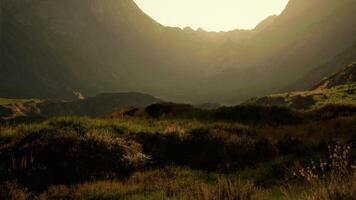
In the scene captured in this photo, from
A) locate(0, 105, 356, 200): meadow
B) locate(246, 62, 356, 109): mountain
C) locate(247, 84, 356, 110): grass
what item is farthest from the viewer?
locate(246, 62, 356, 109): mountain

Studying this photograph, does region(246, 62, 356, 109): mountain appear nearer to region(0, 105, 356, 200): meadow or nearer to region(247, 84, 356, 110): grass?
region(247, 84, 356, 110): grass

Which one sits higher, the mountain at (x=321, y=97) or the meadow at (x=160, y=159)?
the mountain at (x=321, y=97)

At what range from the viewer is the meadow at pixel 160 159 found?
10.2 meters

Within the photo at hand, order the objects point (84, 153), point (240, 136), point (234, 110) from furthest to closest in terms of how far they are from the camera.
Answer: point (234, 110)
point (240, 136)
point (84, 153)

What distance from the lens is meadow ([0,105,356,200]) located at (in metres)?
10.2

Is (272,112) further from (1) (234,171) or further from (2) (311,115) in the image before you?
(1) (234,171)

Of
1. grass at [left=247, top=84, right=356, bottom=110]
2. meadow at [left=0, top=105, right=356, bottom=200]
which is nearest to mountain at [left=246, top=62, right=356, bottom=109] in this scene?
grass at [left=247, top=84, right=356, bottom=110]

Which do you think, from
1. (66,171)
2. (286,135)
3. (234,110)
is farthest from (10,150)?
(234,110)

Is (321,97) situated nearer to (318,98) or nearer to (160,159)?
(318,98)

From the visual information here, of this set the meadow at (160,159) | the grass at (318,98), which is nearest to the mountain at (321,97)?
the grass at (318,98)

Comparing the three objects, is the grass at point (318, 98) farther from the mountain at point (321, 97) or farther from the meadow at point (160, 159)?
the meadow at point (160, 159)

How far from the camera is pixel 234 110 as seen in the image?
25.8 meters

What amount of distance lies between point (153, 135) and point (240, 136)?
11.6ft

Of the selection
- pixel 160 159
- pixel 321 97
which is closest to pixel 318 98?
pixel 321 97
